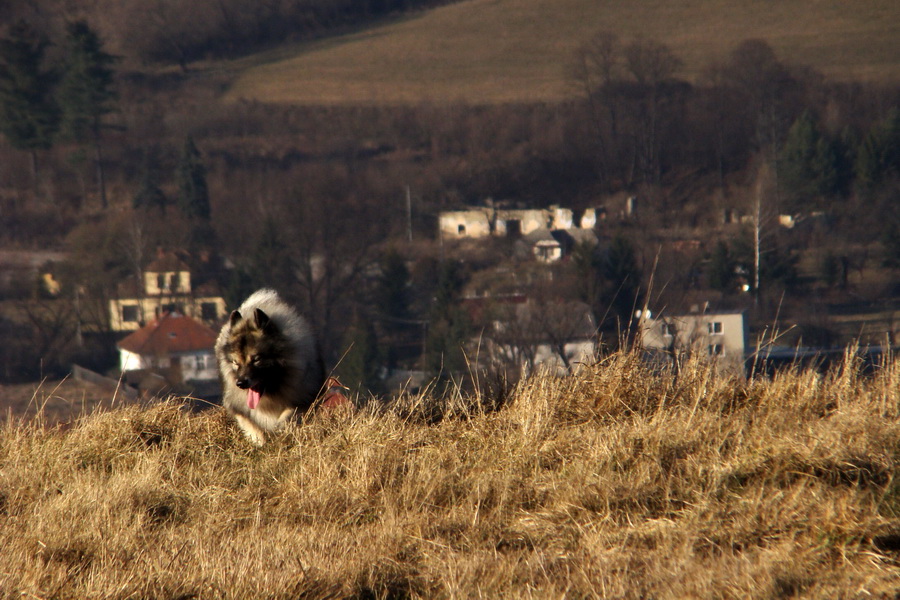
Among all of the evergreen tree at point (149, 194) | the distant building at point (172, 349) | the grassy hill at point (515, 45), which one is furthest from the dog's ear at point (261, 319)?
the grassy hill at point (515, 45)

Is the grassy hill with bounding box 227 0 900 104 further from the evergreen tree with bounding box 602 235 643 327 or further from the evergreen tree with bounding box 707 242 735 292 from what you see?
the evergreen tree with bounding box 707 242 735 292

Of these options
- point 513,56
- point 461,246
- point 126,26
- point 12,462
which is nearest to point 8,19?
point 126,26

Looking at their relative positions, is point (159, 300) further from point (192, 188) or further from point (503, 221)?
point (503, 221)

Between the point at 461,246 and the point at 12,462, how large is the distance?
6507 cm

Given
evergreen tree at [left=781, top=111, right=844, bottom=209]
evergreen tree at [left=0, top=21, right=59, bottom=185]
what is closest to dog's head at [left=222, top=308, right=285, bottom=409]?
evergreen tree at [left=781, top=111, right=844, bottom=209]

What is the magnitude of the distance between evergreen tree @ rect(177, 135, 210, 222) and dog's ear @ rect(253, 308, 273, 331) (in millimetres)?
71724

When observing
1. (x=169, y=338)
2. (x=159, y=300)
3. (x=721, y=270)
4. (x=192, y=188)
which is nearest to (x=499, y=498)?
(x=169, y=338)

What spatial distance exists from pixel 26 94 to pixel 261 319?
88.3m

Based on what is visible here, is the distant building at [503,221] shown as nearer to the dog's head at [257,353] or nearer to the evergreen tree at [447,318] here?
the evergreen tree at [447,318]

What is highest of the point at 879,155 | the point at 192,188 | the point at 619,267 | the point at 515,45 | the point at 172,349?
the point at 515,45

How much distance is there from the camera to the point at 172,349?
38.4 metres

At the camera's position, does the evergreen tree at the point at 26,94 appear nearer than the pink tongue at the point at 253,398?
No

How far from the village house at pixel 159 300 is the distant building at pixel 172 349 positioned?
6.09m

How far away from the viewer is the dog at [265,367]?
5180 mm
